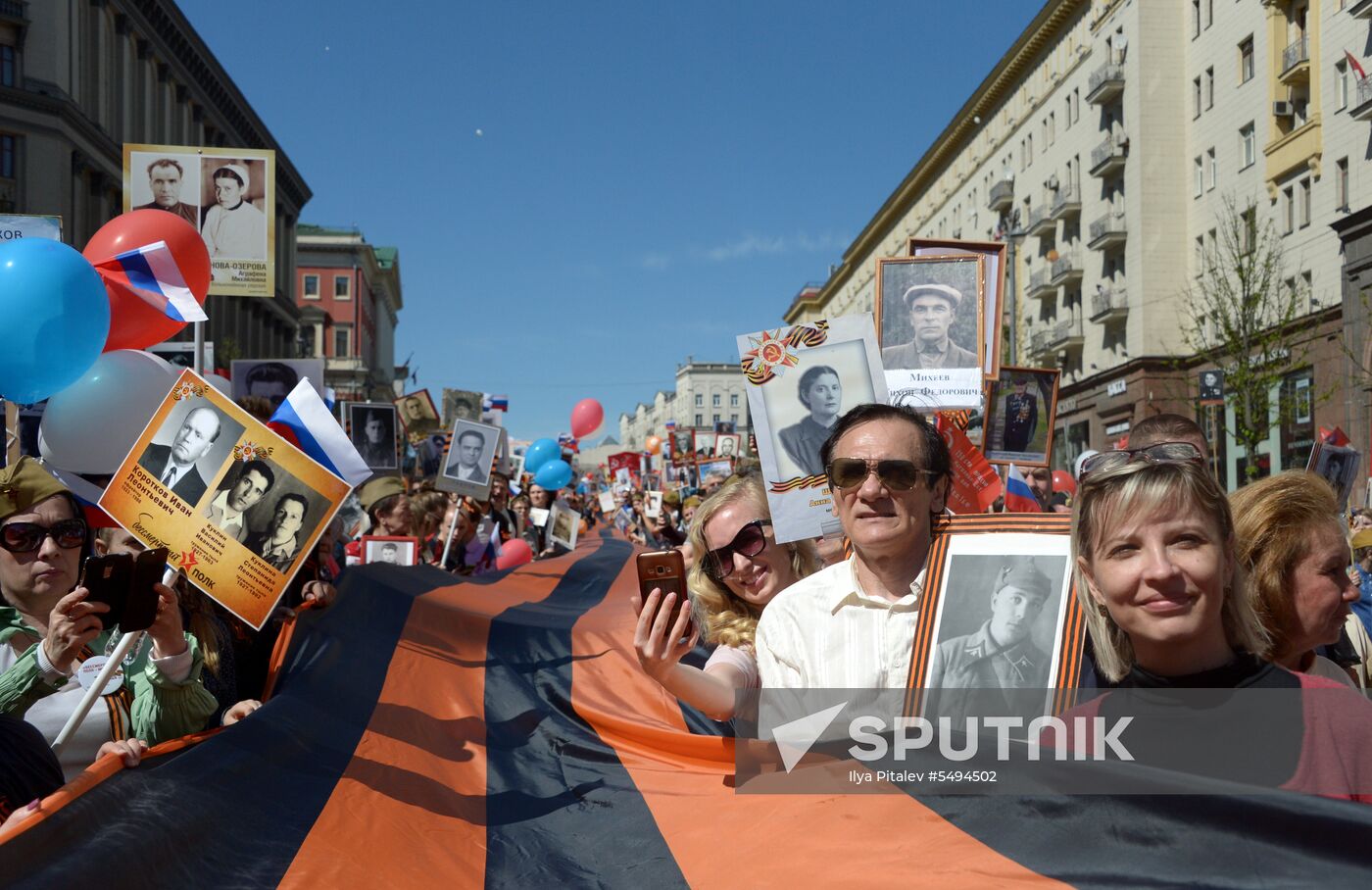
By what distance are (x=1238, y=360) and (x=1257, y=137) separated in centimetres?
966

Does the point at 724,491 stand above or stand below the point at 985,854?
above

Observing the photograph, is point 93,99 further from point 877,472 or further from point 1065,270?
point 877,472

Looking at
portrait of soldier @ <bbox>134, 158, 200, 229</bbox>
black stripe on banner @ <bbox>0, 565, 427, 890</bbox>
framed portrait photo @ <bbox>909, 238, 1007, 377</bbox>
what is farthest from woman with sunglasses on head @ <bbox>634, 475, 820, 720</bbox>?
portrait of soldier @ <bbox>134, 158, 200, 229</bbox>

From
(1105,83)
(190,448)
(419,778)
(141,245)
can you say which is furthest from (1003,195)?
(190,448)

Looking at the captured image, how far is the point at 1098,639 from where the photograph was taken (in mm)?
2520

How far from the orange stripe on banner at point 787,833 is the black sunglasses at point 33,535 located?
6.74 ft

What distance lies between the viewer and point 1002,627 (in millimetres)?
2875

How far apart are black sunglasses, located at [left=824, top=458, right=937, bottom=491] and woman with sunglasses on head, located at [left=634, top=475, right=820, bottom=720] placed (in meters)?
0.63

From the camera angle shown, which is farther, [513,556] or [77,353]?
[513,556]

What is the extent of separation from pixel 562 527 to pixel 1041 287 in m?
40.0

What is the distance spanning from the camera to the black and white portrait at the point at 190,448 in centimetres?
421

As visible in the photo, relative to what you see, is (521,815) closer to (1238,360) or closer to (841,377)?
(841,377)

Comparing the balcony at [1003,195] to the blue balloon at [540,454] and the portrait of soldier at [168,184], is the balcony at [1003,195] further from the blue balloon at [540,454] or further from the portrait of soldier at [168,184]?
the portrait of soldier at [168,184]

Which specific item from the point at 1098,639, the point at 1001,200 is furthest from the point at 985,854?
the point at 1001,200
